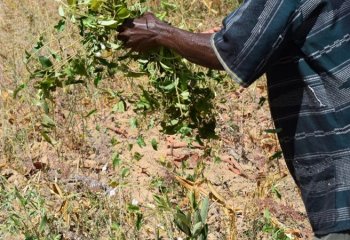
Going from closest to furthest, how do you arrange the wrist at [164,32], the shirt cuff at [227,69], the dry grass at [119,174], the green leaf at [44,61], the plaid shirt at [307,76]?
the plaid shirt at [307,76] → the shirt cuff at [227,69] → the wrist at [164,32] → the green leaf at [44,61] → the dry grass at [119,174]

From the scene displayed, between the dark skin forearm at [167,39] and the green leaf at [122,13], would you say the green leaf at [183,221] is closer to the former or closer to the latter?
the dark skin forearm at [167,39]

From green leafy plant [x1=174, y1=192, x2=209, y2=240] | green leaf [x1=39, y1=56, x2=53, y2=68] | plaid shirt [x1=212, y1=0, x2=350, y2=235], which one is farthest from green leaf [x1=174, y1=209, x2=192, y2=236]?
green leaf [x1=39, y1=56, x2=53, y2=68]

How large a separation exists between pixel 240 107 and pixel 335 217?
7.45ft

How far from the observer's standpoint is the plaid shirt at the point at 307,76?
1.87 metres

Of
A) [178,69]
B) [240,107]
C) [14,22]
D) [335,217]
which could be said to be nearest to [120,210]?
[178,69]

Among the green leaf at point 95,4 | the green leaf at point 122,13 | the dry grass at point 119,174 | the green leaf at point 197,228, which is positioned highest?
the green leaf at point 95,4

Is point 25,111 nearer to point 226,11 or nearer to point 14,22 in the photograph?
point 14,22

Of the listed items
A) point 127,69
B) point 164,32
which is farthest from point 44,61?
point 164,32

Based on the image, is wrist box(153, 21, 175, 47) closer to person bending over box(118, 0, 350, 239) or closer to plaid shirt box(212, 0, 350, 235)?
person bending over box(118, 0, 350, 239)

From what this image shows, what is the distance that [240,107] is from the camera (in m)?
4.26

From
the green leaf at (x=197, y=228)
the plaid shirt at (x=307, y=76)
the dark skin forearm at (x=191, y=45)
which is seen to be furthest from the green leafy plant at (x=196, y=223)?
the dark skin forearm at (x=191, y=45)

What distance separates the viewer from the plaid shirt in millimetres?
1873

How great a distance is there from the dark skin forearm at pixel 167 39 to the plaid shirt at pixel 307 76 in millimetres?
49

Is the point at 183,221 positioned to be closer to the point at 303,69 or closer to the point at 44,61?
the point at 303,69
